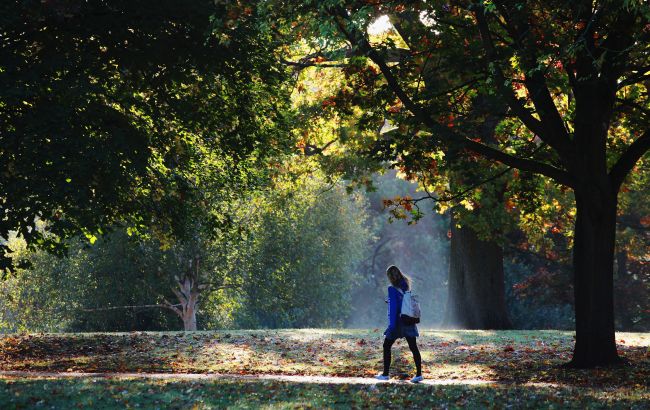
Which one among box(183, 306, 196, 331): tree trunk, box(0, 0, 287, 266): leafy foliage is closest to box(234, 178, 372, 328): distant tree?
box(183, 306, 196, 331): tree trunk

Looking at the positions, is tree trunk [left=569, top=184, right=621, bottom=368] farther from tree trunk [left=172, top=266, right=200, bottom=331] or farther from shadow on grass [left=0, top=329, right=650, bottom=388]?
tree trunk [left=172, top=266, right=200, bottom=331]

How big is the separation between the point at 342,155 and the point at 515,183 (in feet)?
27.4

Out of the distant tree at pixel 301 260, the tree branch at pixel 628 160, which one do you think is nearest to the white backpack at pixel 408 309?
the tree branch at pixel 628 160

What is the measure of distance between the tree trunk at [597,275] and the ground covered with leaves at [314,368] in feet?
1.46

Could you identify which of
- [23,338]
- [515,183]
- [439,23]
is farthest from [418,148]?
[23,338]

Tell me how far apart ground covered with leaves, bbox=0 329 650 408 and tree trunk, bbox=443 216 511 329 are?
3.58m

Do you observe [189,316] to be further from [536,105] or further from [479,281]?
[536,105]

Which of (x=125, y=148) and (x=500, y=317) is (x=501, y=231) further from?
(x=125, y=148)

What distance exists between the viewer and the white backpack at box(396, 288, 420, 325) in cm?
1387

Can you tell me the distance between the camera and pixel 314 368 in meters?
16.9

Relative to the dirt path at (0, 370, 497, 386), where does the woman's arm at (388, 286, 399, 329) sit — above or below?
above

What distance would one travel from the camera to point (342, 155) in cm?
2691

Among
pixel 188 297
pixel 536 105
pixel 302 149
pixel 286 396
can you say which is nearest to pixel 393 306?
pixel 286 396

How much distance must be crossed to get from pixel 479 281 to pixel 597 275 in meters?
11.7
